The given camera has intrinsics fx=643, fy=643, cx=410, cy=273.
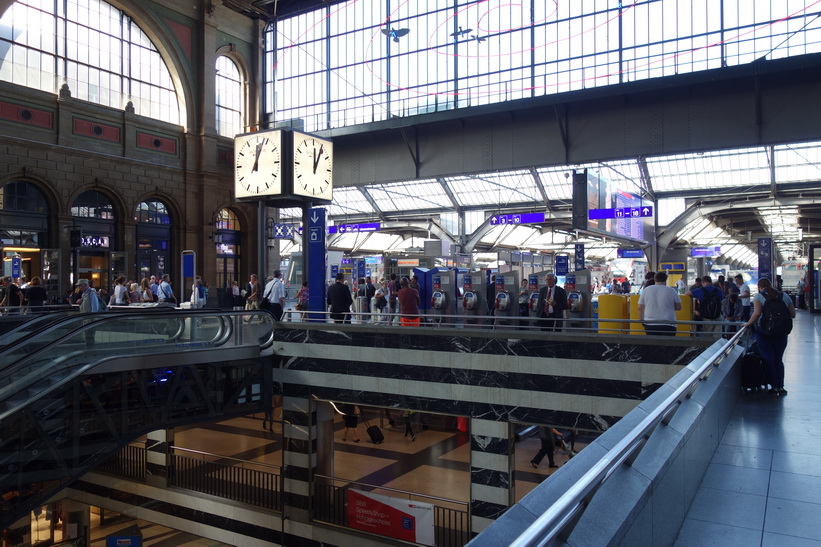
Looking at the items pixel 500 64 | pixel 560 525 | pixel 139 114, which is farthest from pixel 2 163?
pixel 560 525

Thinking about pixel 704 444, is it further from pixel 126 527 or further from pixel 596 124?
pixel 126 527

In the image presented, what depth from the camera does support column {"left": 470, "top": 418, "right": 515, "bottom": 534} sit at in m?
12.7

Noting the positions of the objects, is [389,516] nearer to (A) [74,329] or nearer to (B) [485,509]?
(B) [485,509]

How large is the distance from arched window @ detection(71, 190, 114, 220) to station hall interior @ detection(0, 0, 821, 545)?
0.12 metres

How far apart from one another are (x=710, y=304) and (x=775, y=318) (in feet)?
18.9

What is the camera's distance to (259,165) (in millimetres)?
17938

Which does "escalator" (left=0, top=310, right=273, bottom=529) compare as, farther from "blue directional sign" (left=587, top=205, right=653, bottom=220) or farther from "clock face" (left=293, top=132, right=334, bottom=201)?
"blue directional sign" (left=587, top=205, right=653, bottom=220)

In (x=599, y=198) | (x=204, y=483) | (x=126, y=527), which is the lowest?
(x=126, y=527)

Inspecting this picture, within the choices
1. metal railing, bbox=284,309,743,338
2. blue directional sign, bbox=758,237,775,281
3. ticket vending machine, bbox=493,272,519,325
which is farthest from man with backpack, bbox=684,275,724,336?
blue directional sign, bbox=758,237,775,281

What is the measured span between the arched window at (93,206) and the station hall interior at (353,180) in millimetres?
116

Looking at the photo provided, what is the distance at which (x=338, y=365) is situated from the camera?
1487cm

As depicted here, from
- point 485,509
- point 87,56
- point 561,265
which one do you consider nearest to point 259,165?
point 485,509

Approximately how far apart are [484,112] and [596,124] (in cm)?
388

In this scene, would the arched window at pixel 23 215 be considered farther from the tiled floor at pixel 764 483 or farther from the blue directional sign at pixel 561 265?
the tiled floor at pixel 764 483
